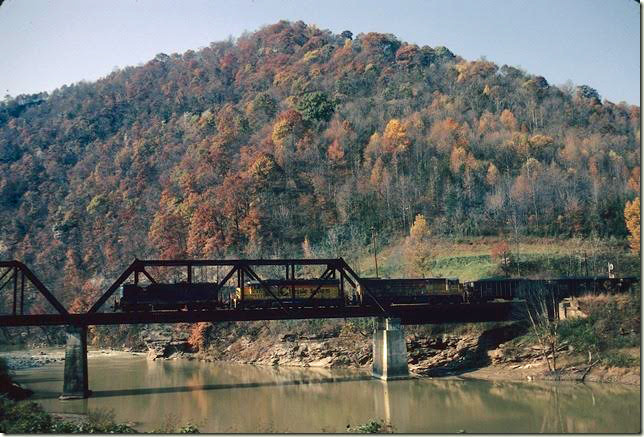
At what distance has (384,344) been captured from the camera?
48.8m

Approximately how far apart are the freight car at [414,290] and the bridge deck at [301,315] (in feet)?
4.14

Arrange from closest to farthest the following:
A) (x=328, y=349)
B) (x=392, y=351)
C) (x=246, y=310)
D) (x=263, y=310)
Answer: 1. (x=246, y=310)
2. (x=263, y=310)
3. (x=392, y=351)
4. (x=328, y=349)

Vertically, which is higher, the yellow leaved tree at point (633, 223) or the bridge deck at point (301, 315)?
the yellow leaved tree at point (633, 223)

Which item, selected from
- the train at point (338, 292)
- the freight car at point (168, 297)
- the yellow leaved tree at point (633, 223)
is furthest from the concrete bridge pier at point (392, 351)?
the yellow leaved tree at point (633, 223)

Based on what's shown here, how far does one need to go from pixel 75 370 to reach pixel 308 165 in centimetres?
7217

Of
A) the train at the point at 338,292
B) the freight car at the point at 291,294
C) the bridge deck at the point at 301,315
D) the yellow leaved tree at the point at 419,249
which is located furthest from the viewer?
the yellow leaved tree at the point at 419,249

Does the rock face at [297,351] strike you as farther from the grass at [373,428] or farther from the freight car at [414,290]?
the grass at [373,428]

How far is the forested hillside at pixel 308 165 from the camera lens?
3745 inches

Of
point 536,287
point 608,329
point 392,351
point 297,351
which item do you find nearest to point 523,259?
point 536,287

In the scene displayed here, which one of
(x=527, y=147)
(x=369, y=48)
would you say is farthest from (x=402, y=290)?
(x=369, y=48)

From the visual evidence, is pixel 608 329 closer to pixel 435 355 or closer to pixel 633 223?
pixel 435 355

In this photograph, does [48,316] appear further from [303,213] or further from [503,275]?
[303,213]

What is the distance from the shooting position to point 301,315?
158 feet

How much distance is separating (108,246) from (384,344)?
67847mm
